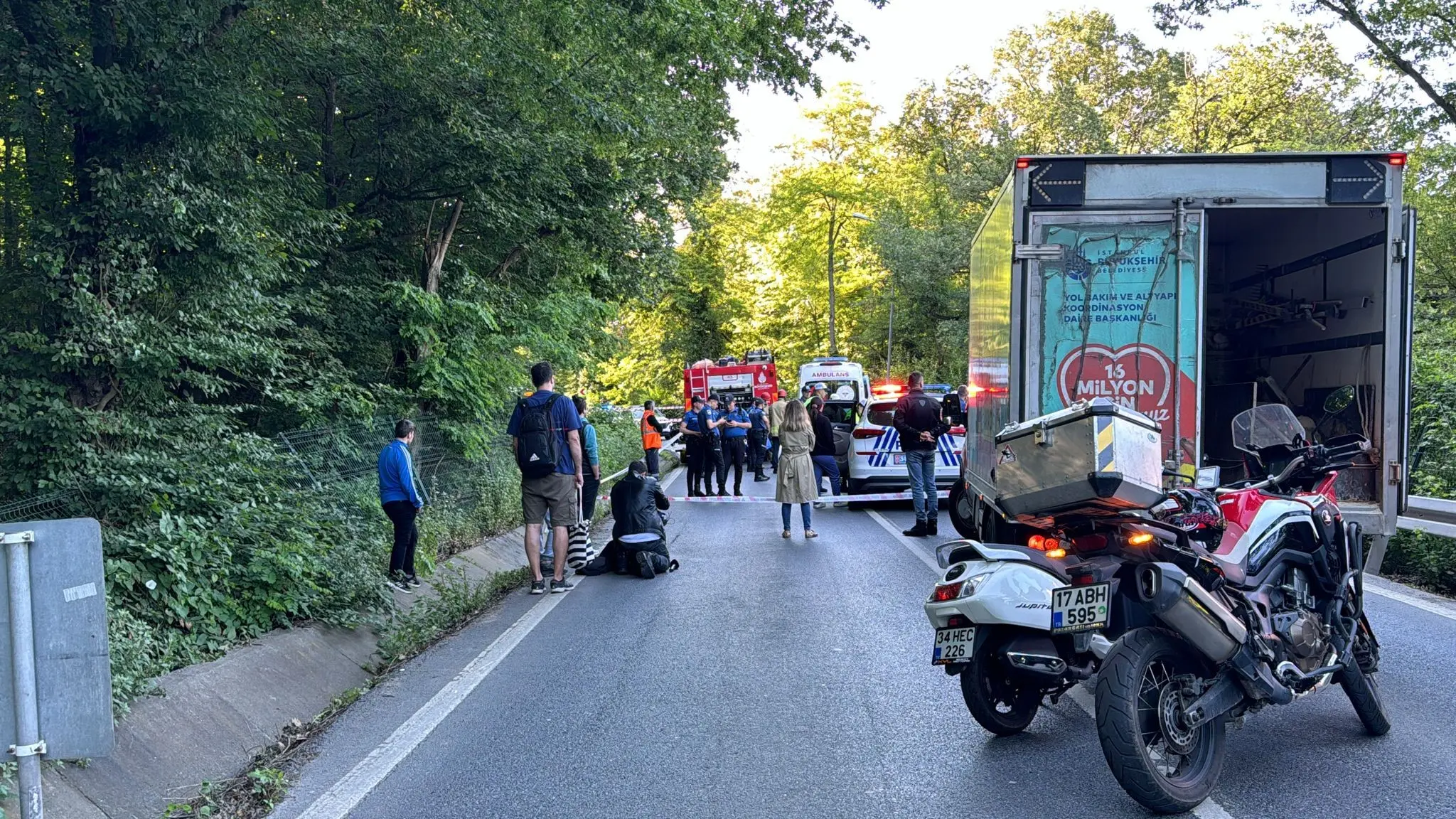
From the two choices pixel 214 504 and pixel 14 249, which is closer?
pixel 214 504

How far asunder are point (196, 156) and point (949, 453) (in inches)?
415

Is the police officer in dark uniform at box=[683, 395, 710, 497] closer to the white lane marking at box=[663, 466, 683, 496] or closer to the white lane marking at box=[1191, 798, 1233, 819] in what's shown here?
the white lane marking at box=[663, 466, 683, 496]

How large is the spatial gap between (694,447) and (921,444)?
7.14 metres

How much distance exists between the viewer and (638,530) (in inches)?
431

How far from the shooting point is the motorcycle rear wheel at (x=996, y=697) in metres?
5.27

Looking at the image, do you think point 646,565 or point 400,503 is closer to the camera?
point 400,503

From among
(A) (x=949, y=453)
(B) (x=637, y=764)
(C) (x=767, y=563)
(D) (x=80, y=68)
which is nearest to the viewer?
(B) (x=637, y=764)

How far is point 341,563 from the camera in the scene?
812 cm

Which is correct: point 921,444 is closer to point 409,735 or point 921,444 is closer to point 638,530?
point 638,530

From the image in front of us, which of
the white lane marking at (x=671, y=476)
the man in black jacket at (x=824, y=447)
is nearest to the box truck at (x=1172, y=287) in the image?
the man in black jacket at (x=824, y=447)

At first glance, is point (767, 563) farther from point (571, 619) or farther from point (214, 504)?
point (214, 504)

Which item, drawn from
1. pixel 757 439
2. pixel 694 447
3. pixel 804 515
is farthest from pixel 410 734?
pixel 757 439

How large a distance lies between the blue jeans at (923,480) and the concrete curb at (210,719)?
744 cm

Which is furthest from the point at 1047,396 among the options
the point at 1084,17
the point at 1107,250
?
the point at 1084,17
